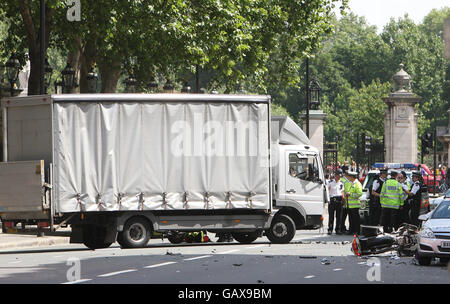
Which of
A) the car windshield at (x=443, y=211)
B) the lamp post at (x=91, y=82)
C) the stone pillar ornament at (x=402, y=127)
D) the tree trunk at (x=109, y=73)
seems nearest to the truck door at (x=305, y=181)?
the car windshield at (x=443, y=211)

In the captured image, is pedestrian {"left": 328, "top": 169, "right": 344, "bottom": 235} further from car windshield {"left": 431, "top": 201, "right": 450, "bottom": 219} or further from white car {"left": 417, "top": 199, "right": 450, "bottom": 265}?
white car {"left": 417, "top": 199, "right": 450, "bottom": 265}

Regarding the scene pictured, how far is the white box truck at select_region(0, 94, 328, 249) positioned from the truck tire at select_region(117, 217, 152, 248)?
2 centimetres

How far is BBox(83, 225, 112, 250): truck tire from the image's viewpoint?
2273 cm

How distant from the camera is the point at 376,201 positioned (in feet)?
92.8

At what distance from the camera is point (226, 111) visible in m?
23.0

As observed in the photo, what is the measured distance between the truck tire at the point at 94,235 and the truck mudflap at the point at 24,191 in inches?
54.0

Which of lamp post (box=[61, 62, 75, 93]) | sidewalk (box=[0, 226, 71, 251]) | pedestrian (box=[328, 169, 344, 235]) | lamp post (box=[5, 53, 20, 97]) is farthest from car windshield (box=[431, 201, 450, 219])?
lamp post (box=[61, 62, 75, 93])

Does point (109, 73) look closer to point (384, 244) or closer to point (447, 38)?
point (384, 244)

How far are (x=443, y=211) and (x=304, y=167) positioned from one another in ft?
17.2

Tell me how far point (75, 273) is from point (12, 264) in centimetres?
270

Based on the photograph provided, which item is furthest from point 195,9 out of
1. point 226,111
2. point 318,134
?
point 318,134

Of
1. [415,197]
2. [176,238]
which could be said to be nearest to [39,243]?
[176,238]

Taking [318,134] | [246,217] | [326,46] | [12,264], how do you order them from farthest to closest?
[326,46]
[318,134]
[246,217]
[12,264]
